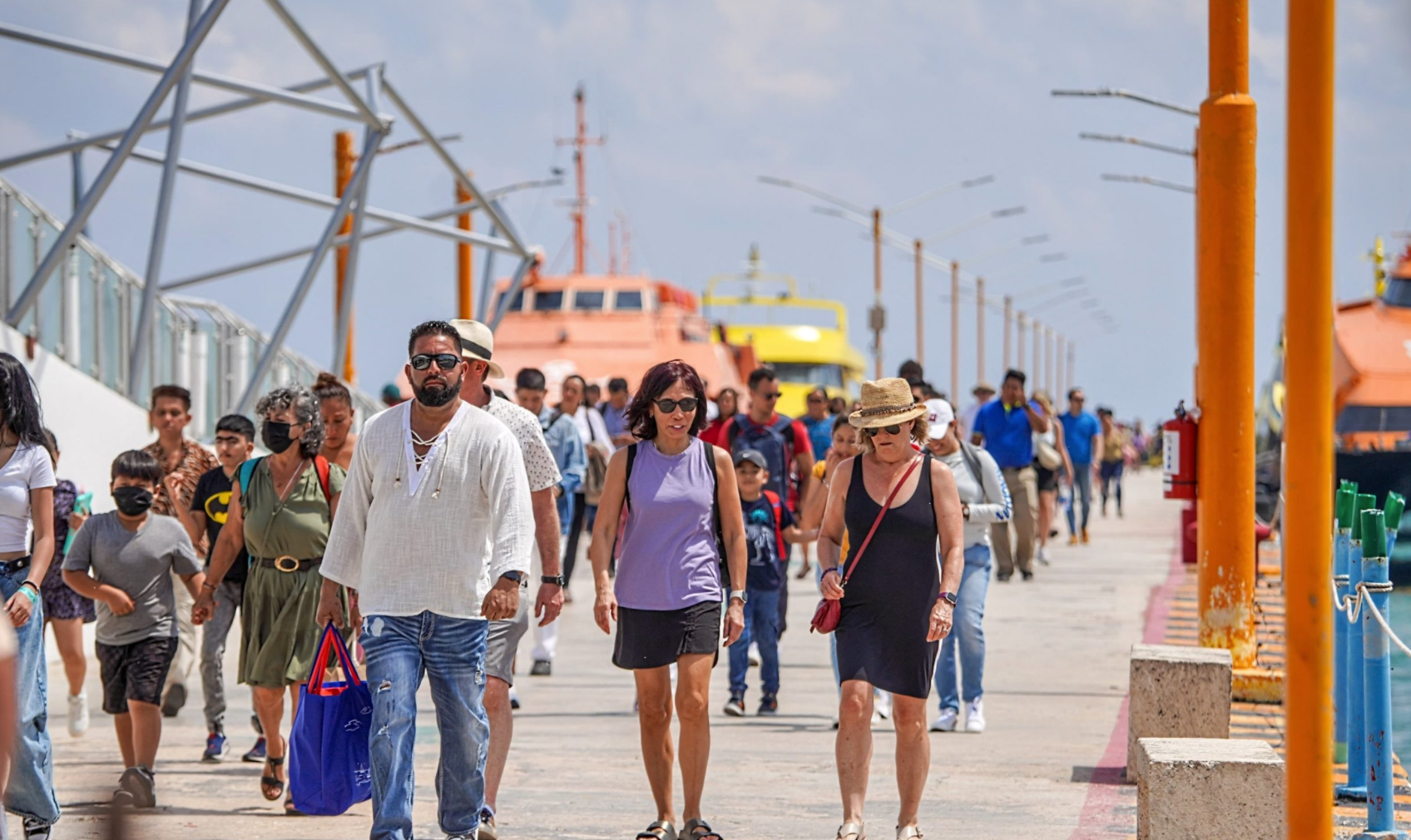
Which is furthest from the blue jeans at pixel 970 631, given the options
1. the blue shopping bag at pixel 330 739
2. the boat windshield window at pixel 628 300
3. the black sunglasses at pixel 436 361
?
the boat windshield window at pixel 628 300

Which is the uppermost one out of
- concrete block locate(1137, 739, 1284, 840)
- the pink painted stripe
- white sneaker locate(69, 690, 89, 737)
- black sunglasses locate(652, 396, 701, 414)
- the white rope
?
black sunglasses locate(652, 396, 701, 414)

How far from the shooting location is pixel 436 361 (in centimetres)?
650

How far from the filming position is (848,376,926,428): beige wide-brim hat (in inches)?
284

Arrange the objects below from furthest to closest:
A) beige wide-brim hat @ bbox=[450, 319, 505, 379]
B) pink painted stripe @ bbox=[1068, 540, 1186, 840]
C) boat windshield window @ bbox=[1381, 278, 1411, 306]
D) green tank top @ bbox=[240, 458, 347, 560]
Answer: boat windshield window @ bbox=[1381, 278, 1411, 306] < green tank top @ bbox=[240, 458, 347, 560] < pink painted stripe @ bbox=[1068, 540, 1186, 840] < beige wide-brim hat @ bbox=[450, 319, 505, 379]

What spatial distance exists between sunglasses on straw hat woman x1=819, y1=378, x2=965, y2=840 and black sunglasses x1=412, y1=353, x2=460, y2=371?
161 cm

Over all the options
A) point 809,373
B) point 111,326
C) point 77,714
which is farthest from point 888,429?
point 809,373

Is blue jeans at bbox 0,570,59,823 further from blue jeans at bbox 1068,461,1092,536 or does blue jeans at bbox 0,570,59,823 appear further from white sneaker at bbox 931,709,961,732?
blue jeans at bbox 1068,461,1092,536

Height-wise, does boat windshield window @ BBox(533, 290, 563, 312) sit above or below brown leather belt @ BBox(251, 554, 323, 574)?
above

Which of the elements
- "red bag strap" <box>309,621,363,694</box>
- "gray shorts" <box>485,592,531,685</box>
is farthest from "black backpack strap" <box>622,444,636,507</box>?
"red bag strap" <box>309,621,363,694</box>

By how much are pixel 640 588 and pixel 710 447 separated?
624 mm

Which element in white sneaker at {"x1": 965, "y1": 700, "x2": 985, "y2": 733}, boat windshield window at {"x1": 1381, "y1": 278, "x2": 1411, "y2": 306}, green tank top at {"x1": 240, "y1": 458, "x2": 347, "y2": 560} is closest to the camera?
green tank top at {"x1": 240, "y1": 458, "x2": 347, "y2": 560}

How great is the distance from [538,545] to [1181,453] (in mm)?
4445

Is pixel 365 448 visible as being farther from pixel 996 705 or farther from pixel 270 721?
pixel 996 705

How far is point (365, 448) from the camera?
6598 millimetres
